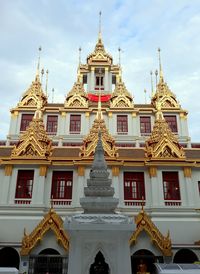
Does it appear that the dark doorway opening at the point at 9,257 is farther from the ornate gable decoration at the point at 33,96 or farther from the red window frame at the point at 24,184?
the ornate gable decoration at the point at 33,96

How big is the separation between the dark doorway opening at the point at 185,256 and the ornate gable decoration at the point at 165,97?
13418 millimetres

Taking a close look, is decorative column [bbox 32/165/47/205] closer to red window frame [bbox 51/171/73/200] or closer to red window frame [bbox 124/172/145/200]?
red window frame [bbox 51/171/73/200]

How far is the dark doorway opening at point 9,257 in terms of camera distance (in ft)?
55.6

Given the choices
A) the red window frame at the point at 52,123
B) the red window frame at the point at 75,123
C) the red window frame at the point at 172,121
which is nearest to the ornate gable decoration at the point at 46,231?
the red window frame at the point at 75,123

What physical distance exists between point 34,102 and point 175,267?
19.1 m

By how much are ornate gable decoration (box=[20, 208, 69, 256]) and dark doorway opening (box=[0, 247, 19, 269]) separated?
1787 mm

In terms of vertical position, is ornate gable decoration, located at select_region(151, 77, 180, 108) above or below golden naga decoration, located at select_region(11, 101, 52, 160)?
above

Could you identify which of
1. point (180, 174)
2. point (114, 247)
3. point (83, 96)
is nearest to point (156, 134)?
point (180, 174)

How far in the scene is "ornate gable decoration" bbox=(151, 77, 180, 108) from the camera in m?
26.9

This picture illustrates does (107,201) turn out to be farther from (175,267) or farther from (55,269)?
(55,269)

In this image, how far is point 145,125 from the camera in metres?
26.1

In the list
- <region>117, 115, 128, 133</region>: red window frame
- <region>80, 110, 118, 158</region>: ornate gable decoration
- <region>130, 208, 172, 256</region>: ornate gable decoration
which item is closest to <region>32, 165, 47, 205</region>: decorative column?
<region>80, 110, 118, 158</region>: ornate gable decoration

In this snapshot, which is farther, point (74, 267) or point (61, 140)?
point (61, 140)

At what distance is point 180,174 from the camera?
18859 millimetres
